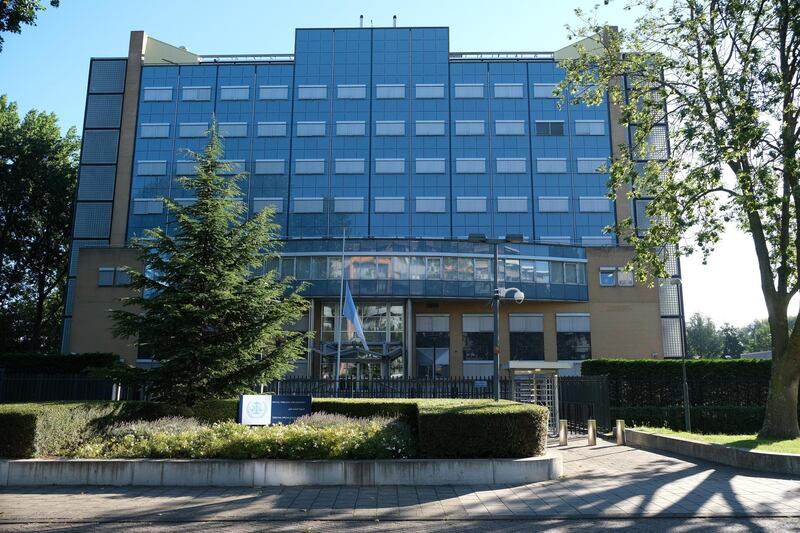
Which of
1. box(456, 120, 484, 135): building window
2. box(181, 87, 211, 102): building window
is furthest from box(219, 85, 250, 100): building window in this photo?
box(456, 120, 484, 135): building window

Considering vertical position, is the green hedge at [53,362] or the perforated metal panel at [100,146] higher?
the perforated metal panel at [100,146]

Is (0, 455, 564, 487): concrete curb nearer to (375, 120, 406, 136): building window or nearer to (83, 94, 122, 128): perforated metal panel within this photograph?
(375, 120, 406, 136): building window

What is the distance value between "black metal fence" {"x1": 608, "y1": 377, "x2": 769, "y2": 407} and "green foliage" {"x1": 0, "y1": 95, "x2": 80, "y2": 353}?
46761mm

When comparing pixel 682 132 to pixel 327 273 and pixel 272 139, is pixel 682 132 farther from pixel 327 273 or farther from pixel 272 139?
pixel 272 139

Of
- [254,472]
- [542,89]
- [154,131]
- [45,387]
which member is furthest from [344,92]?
[254,472]

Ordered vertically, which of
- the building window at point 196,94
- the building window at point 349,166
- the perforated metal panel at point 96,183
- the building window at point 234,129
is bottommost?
the perforated metal panel at point 96,183

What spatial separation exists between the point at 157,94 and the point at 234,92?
6489 millimetres

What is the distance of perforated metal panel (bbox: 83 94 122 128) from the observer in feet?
180

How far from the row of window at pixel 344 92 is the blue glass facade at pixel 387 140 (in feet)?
0.30

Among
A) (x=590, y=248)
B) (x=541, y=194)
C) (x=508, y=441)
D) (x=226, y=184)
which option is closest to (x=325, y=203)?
(x=541, y=194)

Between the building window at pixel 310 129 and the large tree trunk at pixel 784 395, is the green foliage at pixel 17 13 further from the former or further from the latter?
the building window at pixel 310 129

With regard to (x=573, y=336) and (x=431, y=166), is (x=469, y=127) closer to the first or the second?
(x=431, y=166)

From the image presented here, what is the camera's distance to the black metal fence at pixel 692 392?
24.5 meters

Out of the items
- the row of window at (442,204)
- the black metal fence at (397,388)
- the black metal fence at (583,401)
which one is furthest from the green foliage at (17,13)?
the row of window at (442,204)
